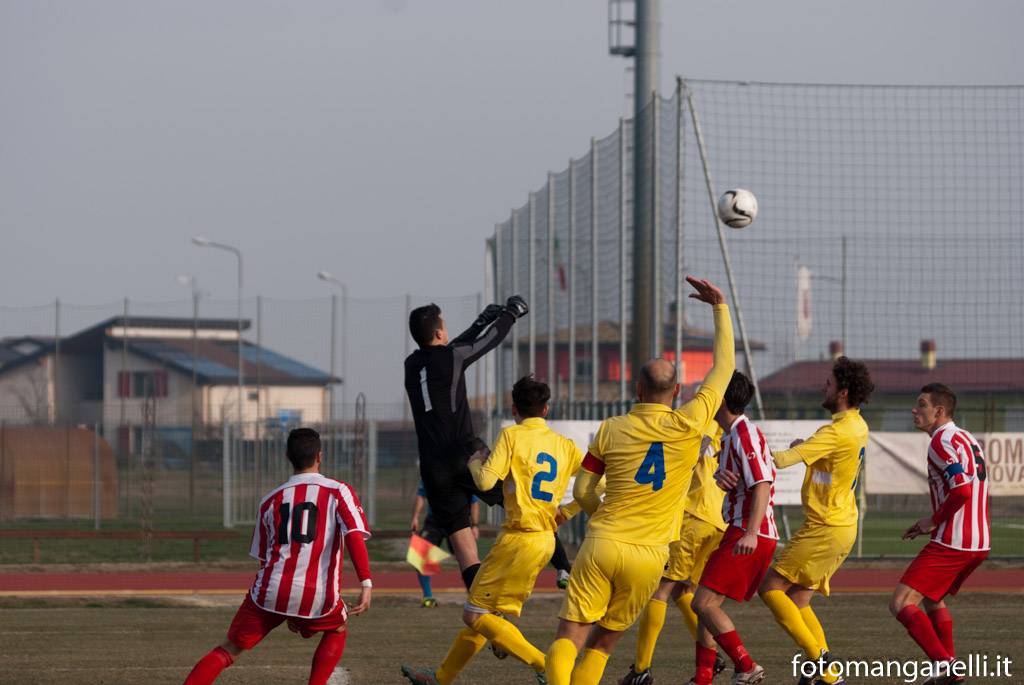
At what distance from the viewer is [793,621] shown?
907 cm

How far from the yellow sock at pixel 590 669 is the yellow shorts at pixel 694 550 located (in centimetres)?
242

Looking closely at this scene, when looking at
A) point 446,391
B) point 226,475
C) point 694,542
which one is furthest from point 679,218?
point 226,475

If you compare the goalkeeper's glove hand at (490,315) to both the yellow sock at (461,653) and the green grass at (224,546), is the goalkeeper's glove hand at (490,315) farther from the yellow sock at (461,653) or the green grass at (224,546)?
the green grass at (224,546)

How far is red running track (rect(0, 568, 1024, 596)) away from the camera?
1644 centimetres

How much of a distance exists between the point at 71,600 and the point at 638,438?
10132 millimetres

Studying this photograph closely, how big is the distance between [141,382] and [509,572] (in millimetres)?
29535

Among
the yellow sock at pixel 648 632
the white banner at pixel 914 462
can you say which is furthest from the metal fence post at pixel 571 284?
the yellow sock at pixel 648 632

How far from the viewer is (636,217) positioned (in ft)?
61.3

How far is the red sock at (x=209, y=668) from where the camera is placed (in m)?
7.32

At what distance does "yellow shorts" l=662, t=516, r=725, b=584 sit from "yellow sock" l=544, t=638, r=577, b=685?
8.33 feet

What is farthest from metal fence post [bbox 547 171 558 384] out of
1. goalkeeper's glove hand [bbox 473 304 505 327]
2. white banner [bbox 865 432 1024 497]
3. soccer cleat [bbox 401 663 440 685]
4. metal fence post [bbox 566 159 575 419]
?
soccer cleat [bbox 401 663 440 685]

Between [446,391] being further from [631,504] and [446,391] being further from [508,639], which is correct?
[631,504]

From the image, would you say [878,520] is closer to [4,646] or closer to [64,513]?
[64,513]

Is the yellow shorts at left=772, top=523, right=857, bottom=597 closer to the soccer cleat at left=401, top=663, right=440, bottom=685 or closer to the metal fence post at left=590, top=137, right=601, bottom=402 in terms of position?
the soccer cleat at left=401, top=663, right=440, bottom=685
